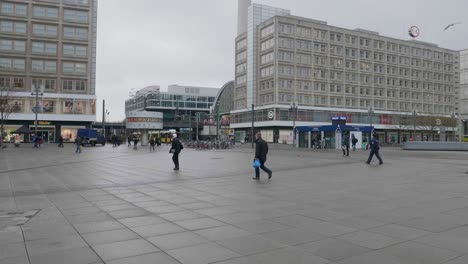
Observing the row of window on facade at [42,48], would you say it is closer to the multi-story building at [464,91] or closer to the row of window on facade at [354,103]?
the row of window on facade at [354,103]

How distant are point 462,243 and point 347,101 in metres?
86.8

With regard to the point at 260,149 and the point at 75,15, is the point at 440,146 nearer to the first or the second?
the point at 260,149

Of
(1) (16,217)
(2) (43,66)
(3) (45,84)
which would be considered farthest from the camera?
(3) (45,84)

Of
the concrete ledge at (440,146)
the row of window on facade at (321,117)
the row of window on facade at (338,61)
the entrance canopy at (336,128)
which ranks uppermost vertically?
the row of window on facade at (338,61)

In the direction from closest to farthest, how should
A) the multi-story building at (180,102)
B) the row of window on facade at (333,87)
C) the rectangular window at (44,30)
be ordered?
the rectangular window at (44,30) → the row of window on facade at (333,87) → the multi-story building at (180,102)

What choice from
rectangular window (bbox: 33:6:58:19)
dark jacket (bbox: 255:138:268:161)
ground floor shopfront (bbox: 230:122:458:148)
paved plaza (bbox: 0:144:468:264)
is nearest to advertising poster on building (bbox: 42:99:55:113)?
rectangular window (bbox: 33:6:58:19)

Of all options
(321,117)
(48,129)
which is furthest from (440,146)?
(48,129)

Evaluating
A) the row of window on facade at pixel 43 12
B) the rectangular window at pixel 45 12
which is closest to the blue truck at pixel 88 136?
the row of window on facade at pixel 43 12

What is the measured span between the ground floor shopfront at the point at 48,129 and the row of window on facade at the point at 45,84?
6147 millimetres

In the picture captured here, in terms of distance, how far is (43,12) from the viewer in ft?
225

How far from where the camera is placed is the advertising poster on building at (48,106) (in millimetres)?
67562

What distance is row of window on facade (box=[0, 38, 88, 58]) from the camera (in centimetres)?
6606

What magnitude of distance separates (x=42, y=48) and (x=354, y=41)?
223 ft

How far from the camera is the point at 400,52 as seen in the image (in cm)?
9625
